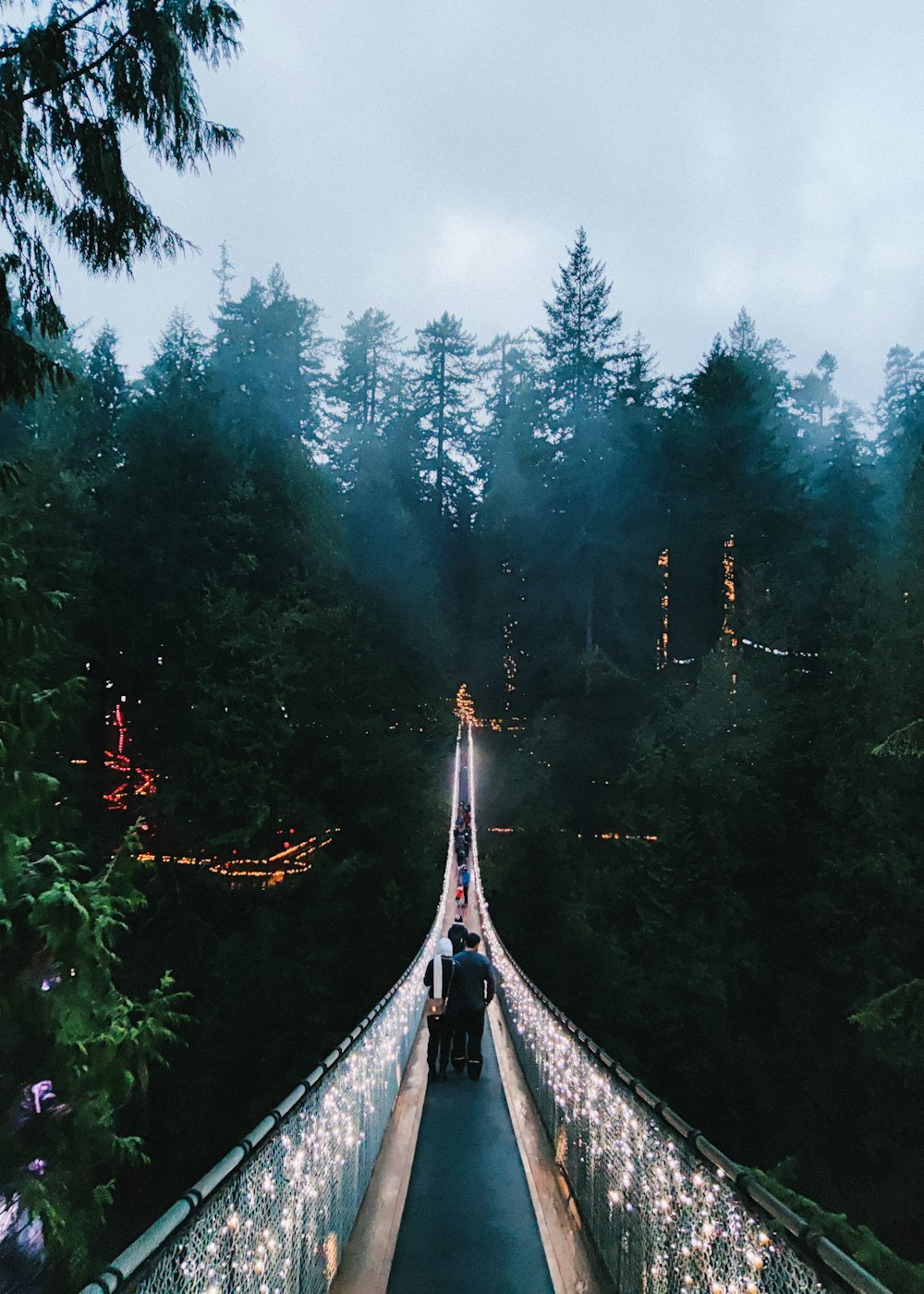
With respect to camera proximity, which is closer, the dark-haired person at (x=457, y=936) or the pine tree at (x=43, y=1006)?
the pine tree at (x=43, y=1006)

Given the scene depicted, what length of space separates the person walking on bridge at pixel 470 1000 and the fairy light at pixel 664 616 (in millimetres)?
24434

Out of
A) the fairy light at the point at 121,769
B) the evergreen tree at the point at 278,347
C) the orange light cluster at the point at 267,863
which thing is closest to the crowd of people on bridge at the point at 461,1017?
the orange light cluster at the point at 267,863

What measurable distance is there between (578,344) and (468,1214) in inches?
1221

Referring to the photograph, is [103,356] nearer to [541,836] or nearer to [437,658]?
[437,658]

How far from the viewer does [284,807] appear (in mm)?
18766

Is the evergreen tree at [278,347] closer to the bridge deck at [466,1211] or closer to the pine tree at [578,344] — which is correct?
the pine tree at [578,344]

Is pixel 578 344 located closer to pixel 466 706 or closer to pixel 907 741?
pixel 466 706

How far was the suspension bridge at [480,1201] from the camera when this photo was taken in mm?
1967

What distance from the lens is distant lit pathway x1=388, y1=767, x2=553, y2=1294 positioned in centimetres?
333

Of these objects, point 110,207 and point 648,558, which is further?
point 648,558

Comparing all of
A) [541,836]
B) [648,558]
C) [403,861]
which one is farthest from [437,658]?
[541,836]

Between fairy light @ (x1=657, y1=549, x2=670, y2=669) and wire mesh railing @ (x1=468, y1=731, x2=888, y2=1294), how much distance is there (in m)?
26.2

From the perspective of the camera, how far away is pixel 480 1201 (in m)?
4.07

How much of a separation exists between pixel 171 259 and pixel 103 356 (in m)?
25.5
